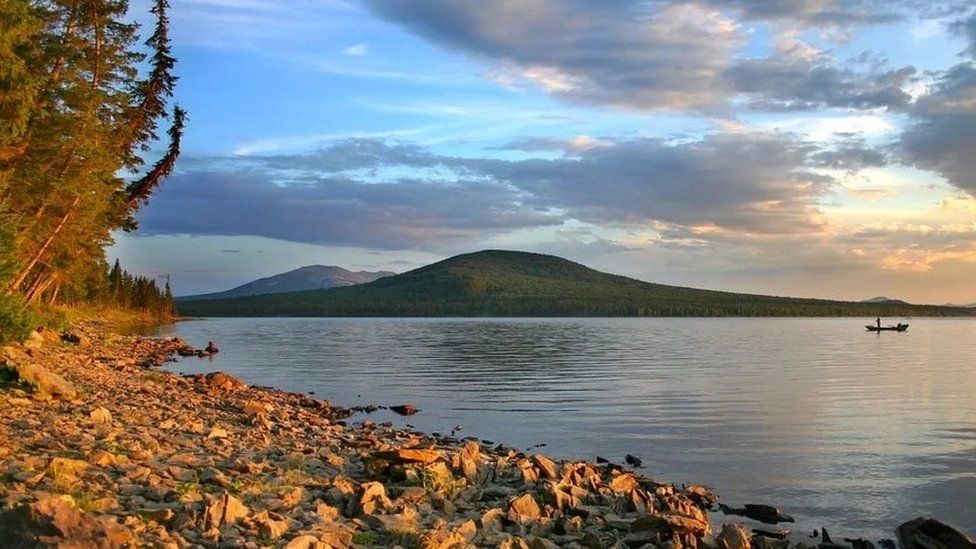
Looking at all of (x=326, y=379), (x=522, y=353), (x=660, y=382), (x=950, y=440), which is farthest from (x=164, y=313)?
(x=950, y=440)

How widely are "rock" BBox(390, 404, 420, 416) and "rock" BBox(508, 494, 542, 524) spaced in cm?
1883

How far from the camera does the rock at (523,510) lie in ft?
39.7

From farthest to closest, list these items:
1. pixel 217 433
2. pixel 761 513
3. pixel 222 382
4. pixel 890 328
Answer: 1. pixel 890 328
2. pixel 222 382
3. pixel 217 433
4. pixel 761 513

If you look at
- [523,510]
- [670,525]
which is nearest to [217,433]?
[523,510]

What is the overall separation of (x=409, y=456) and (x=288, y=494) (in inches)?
113

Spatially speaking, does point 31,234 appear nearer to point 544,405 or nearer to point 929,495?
point 544,405

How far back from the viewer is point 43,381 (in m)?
19.6

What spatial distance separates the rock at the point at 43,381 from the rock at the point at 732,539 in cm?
1645

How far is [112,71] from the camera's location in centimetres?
4162

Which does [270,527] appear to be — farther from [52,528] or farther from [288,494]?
[52,528]

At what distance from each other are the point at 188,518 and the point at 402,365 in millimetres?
46450

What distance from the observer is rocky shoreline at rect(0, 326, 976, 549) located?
31.8 feet

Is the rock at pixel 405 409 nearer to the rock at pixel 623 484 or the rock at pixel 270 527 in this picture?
the rock at pixel 623 484

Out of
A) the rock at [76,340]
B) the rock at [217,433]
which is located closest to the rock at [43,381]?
the rock at [217,433]
